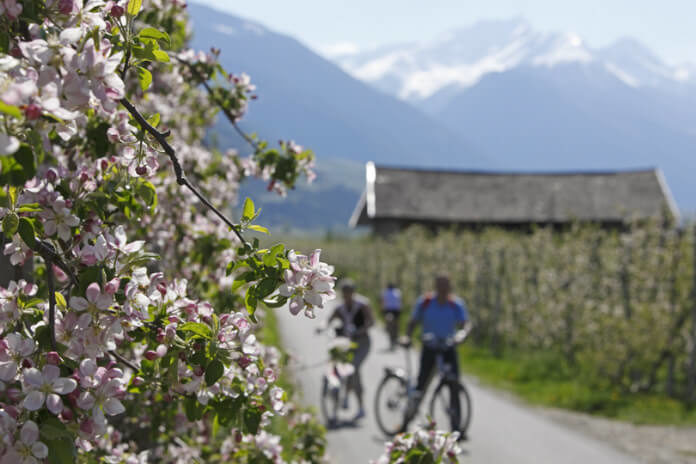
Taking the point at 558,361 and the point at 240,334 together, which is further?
the point at 558,361

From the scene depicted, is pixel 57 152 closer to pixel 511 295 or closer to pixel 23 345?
pixel 23 345

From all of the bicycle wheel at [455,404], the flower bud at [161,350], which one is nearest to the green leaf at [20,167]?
the flower bud at [161,350]

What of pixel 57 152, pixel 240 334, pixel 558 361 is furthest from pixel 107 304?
pixel 558 361

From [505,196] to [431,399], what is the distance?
33271 millimetres

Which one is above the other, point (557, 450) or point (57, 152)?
point (57, 152)

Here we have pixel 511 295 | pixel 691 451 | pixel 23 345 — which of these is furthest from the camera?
pixel 511 295

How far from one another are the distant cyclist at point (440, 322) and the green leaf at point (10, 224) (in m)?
7.39

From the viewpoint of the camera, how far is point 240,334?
2.08m

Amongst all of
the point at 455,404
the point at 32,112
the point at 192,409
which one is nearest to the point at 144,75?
the point at 32,112

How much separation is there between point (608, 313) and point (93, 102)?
1339 cm

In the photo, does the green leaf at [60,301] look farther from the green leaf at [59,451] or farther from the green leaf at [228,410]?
the green leaf at [228,410]

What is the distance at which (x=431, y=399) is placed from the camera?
29.9ft

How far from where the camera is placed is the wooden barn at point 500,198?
38938 mm

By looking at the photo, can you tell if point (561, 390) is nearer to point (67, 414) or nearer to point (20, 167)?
point (67, 414)
